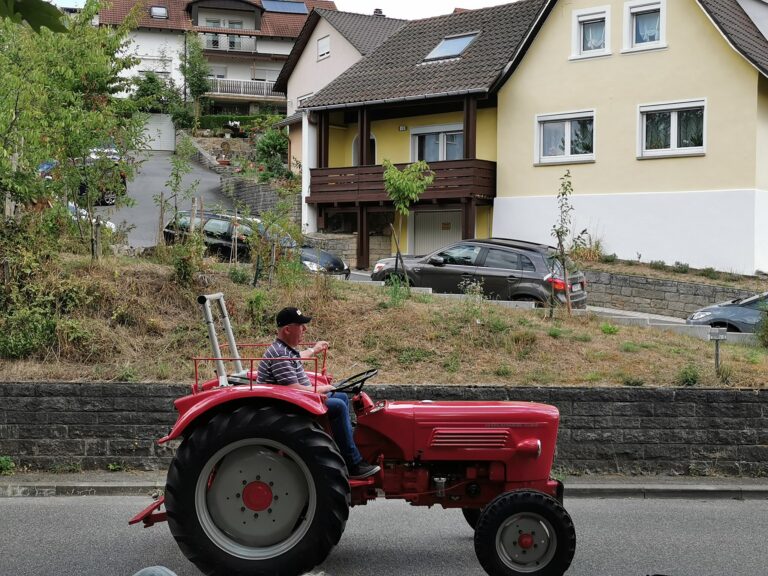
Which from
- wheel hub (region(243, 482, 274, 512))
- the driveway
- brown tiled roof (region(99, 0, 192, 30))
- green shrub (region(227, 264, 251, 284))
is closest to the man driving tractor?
wheel hub (region(243, 482, 274, 512))

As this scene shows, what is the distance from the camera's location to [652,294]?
24.2m

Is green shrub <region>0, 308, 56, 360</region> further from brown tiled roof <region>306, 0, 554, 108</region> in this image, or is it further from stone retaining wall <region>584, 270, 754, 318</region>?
brown tiled roof <region>306, 0, 554, 108</region>

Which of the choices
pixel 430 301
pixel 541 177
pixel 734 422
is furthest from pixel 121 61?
pixel 541 177

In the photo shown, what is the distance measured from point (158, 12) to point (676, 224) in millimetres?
49828

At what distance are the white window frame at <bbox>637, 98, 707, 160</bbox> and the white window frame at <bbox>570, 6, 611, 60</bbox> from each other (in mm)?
2142

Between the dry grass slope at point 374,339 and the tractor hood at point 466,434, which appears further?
the dry grass slope at point 374,339

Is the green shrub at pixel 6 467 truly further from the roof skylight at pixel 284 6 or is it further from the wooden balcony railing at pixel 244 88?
the roof skylight at pixel 284 6

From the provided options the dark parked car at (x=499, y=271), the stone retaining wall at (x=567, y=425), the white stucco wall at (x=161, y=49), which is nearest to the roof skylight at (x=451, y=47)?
the dark parked car at (x=499, y=271)

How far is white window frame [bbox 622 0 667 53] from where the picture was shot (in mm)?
26531

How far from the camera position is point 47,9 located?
3.22 meters

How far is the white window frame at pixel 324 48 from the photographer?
44.5 meters

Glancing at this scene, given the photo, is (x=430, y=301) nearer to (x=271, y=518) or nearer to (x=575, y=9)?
(x=271, y=518)

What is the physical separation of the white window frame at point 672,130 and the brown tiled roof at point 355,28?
58.8 feet

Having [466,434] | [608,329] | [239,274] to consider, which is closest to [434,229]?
[239,274]
